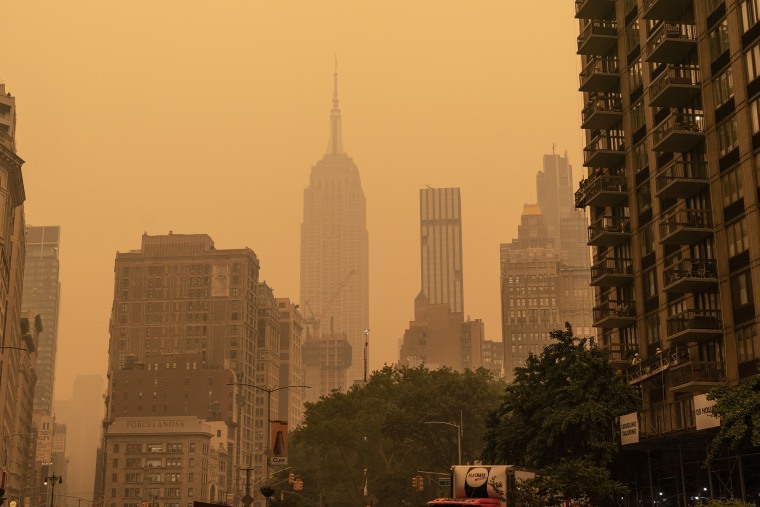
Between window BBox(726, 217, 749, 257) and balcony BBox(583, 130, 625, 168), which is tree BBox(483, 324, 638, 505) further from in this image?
balcony BBox(583, 130, 625, 168)

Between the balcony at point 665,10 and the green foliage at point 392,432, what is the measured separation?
57.6 m

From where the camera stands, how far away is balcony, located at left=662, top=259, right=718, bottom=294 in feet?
208

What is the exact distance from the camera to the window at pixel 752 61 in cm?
5972

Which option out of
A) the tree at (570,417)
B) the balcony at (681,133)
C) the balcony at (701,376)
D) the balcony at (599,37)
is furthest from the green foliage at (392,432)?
the balcony at (681,133)

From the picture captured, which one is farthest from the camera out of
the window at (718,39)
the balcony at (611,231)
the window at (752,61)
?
the balcony at (611,231)

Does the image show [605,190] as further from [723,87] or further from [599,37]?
[723,87]

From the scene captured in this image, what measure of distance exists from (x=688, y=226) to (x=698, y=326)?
6052 millimetres

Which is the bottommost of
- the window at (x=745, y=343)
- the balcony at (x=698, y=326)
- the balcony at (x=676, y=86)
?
the window at (x=745, y=343)

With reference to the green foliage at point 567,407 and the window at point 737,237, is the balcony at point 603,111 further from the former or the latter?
the window at point 737,237

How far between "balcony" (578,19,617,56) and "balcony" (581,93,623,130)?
11.9 feet

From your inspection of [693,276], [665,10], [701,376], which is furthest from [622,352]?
[665,10]

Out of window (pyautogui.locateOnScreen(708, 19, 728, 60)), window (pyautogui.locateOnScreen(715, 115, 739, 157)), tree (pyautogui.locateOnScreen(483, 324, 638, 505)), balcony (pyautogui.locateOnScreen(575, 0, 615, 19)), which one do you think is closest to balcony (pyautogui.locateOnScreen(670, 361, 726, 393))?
tree (pyautogui.locateOnScreen(483, 324, 638, 505))

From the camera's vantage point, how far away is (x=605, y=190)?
78438 millimetres

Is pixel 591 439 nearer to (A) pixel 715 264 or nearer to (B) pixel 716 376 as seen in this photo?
(B) pixel 716 376
